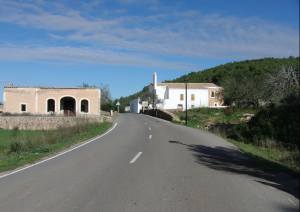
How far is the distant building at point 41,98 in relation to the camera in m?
39.7

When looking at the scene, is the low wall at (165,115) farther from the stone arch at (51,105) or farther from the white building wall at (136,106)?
the white building wall at (136,106)

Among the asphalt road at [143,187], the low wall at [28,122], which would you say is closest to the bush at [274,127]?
the asphalt road at [143,187]

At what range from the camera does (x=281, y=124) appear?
14.7 m

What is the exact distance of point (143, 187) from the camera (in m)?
6.15

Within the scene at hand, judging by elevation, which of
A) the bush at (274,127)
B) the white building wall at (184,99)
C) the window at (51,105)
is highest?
the white building wall at (184,99)

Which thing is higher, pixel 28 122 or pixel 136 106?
pixel 136 106

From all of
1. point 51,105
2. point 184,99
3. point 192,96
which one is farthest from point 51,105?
point 192,96

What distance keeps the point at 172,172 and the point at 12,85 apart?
41.9 m

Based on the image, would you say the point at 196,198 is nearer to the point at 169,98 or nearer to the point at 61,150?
the point at 61,150

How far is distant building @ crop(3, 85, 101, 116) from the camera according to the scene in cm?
3972

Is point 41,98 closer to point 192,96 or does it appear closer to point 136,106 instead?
point 192,96

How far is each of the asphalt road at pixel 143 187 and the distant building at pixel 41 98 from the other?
31.4 metres

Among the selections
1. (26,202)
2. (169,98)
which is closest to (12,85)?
(169,98)

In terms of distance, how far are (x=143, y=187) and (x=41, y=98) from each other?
38038 millimetres
